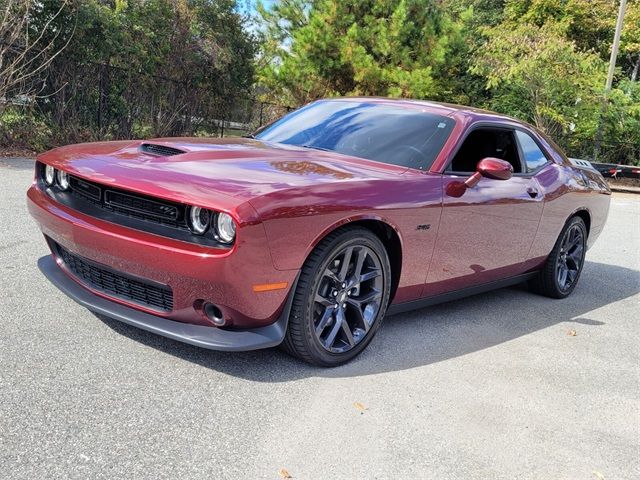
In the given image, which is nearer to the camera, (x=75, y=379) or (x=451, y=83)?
(x=75, y=379)

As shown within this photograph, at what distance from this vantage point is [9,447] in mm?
2273

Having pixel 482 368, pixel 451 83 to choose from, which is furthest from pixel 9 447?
pixel 451 83

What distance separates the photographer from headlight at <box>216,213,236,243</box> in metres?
2.77

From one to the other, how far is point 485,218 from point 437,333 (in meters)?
0.82

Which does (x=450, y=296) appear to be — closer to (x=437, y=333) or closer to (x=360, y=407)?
(x=437, y=333)

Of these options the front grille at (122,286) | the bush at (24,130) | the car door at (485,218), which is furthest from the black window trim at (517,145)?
the bush at (24,130)

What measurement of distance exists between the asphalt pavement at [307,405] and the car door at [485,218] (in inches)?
17.4

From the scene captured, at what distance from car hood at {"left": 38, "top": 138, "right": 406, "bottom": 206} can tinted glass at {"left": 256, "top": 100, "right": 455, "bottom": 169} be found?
184mm

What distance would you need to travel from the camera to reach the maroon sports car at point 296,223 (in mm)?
2816

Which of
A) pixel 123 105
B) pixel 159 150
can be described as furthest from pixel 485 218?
pixel 123 105

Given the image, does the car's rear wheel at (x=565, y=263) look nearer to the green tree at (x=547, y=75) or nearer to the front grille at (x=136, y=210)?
the front grille at (x=136, y=210)

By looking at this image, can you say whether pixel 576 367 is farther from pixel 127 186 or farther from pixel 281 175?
pixel 127 186

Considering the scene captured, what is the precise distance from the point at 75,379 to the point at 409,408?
1567mm

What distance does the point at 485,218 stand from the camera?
13.4ft
